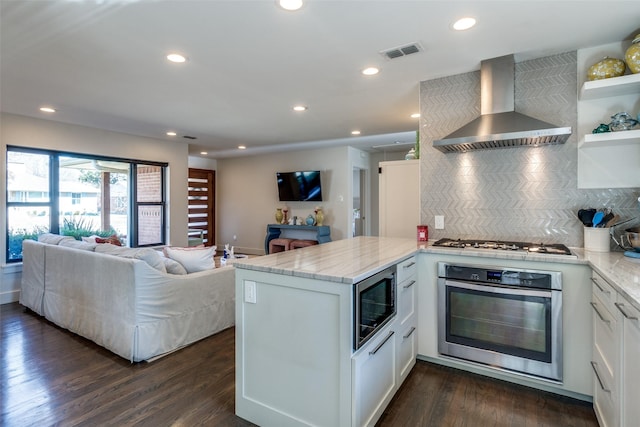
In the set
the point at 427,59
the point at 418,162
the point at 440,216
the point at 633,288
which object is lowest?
the point at 633,288

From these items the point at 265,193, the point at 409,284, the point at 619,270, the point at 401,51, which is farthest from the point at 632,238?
the point at 265,193

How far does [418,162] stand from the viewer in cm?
337

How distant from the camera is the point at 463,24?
84.0 inches

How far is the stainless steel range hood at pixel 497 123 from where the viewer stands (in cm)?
242

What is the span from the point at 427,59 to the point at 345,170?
4.56 meters

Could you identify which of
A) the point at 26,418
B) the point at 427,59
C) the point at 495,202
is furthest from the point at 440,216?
the point at 26,418

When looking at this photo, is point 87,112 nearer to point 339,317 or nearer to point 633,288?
point 339,317

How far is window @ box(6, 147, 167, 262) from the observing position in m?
4.43

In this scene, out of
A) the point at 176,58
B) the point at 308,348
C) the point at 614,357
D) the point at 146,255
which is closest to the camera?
the point at 614,357

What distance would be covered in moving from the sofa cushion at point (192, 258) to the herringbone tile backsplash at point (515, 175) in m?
2.25

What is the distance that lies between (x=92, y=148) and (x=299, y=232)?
425cm

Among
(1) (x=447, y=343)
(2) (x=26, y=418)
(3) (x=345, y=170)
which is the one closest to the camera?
(2) (x=26, y=418)

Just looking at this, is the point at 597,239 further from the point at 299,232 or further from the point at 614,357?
the point at 299,232

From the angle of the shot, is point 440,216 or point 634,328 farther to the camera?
point 440,216
